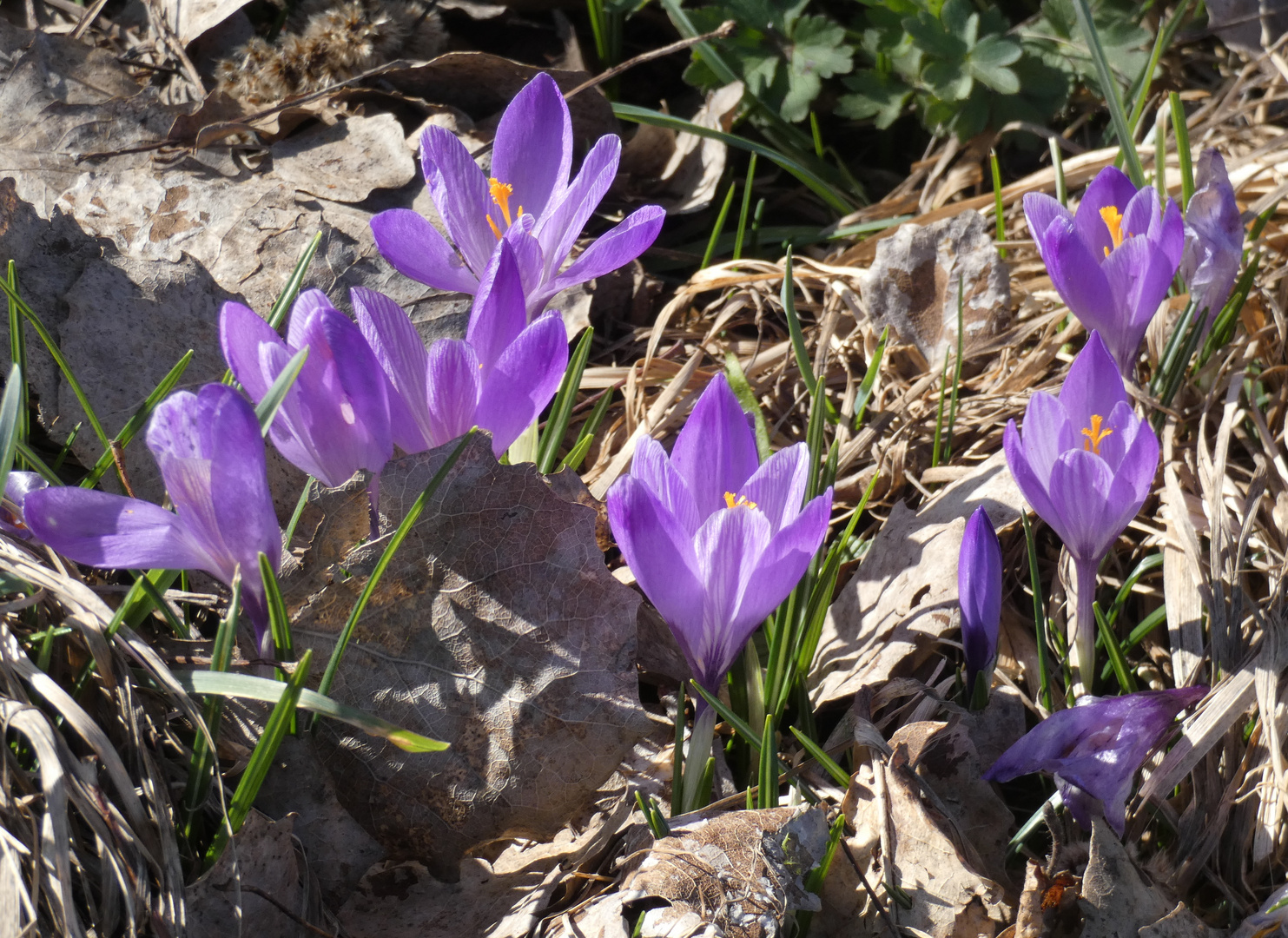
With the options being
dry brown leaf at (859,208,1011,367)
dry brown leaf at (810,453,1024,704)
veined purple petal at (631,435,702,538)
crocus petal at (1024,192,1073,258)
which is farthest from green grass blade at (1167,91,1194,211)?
veined purple petal at (631,435,702,538)

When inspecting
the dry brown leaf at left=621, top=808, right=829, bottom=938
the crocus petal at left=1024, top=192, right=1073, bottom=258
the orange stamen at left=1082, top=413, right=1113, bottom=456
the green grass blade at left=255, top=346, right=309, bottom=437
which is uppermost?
the green grass blade at left=255, top=346, right=309, bottom=437

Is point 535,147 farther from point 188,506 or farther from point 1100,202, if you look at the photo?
point 1100,202

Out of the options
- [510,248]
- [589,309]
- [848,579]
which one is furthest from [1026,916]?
[589,309]

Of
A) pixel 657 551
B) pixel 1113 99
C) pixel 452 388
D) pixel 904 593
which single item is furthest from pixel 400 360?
pixel 1113 99

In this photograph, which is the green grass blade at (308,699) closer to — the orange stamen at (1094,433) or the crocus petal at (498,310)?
the crocus petal at (498,310)

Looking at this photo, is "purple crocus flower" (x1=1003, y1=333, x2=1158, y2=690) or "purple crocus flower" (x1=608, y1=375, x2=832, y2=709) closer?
"purple crocus flower" (x1=608, y1=375, x2=832, y2=709)

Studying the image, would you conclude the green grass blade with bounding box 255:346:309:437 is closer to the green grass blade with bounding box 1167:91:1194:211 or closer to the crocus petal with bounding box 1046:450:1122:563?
the crocus petal with bounding box 1046:450:1122:563

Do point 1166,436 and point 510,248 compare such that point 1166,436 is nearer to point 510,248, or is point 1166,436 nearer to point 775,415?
point 775,415
